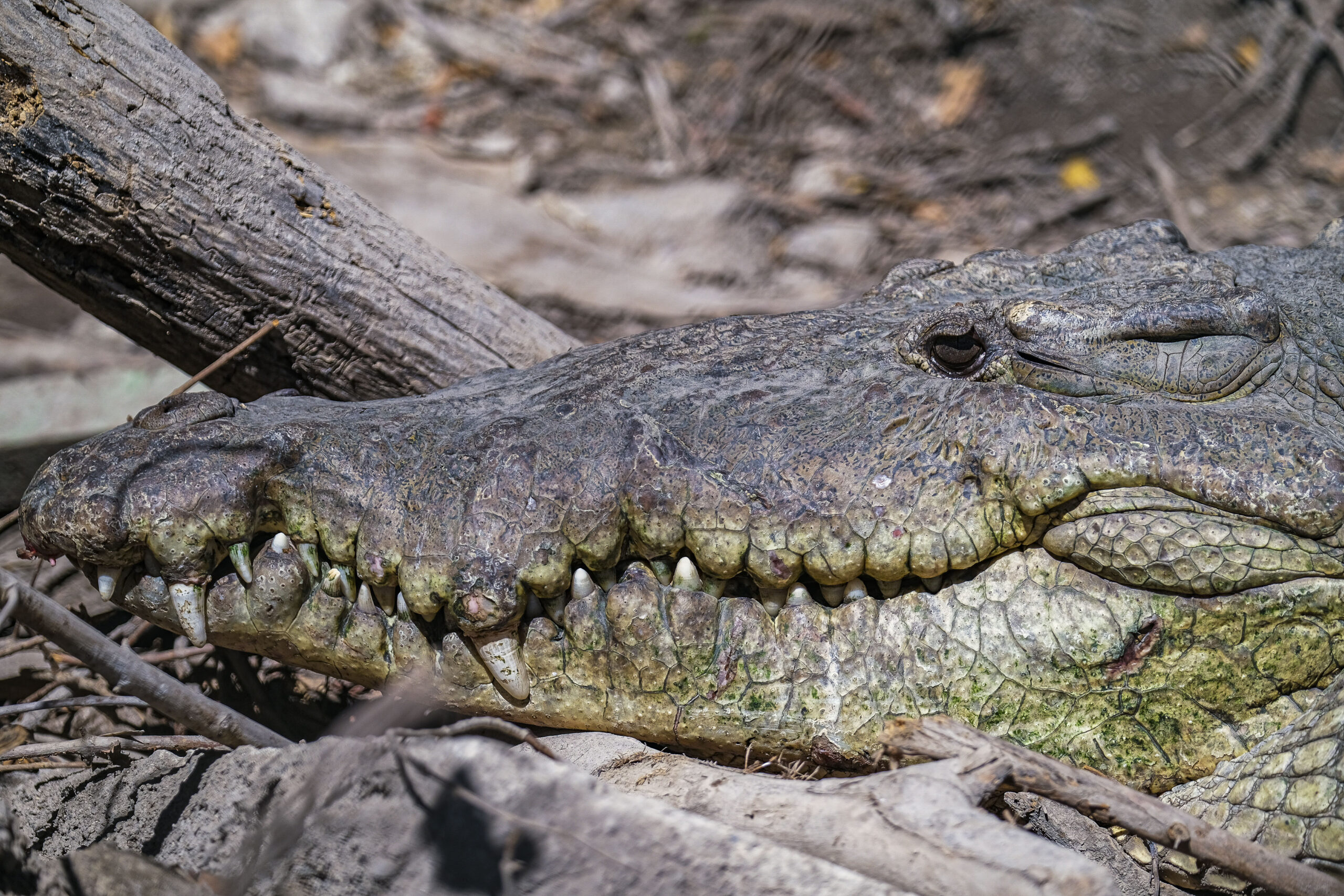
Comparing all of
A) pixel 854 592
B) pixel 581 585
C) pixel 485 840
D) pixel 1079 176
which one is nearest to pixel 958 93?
pixel 1079 176

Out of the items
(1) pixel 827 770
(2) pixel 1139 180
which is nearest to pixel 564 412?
(1) pixel 827 770

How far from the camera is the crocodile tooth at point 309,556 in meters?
2.07

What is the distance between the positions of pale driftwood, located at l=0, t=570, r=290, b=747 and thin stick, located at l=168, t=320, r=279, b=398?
872mm

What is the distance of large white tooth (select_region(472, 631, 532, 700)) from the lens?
205cm

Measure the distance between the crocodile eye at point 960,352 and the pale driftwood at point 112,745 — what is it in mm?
1633

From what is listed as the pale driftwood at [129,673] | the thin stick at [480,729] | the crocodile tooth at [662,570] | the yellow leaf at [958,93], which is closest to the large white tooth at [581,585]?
the crocodile tooth at [662,570]

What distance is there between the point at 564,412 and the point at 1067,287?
48.6 inches

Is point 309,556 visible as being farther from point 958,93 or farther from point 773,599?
point 958,93

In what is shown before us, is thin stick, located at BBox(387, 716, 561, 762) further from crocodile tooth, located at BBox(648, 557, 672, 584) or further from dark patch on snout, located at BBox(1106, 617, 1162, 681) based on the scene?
dark patch on snout, located at BBox(1106, 617, 1162, 681)

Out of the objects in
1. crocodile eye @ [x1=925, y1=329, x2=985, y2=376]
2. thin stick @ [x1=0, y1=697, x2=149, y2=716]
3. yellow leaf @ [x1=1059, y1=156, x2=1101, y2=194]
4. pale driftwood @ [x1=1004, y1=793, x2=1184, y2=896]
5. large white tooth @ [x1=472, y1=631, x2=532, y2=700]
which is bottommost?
pale driftwood @ [x1=1004, y1=793, x2=1184, y2=896]

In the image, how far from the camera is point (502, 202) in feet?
19.2

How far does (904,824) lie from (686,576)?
2.07ft

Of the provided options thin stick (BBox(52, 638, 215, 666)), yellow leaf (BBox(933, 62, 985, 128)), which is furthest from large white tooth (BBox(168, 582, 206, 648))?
yellow leaf (BBox(933, 62, 985, 128))

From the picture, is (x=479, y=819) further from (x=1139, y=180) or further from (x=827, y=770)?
(x=1139, y=180)
